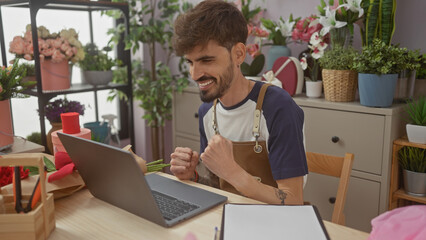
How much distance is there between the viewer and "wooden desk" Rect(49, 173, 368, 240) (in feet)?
2.86

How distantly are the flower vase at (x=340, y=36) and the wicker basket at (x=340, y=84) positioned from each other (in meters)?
0.18

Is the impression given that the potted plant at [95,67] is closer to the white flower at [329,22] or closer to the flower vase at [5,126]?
the flower vase at [5,126]

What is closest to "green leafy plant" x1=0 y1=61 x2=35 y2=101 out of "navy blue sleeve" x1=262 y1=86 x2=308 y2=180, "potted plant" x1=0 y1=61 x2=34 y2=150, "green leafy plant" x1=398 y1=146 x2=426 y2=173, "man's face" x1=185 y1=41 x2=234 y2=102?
"potted plant" x1=0 y1=61 x2=34 y2=150

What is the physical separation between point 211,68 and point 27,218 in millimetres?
782

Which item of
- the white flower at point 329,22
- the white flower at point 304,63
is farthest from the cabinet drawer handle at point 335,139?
the white flower at point 329,22

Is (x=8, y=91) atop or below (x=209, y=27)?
below

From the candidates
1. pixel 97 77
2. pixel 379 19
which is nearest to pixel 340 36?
pixel 379 19

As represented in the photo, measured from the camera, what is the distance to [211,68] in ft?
4.52

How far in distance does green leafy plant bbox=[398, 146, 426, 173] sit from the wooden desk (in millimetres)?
1284

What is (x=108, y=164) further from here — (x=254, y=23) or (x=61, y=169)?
(x=254, y=23)

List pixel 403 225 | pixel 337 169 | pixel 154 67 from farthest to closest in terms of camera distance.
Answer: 1. pixel 154 67
2. pixel 337 169
3. pixel 403 225

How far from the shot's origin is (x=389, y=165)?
2.00 meters

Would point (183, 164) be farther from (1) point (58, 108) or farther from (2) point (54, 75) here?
(2) point (54, 75)

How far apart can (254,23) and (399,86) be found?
3.50 feet
